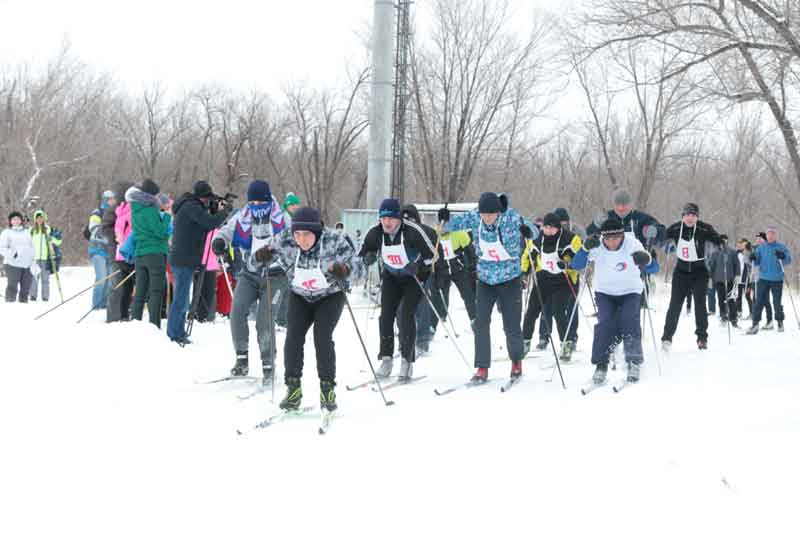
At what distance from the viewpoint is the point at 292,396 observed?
6.06 meters

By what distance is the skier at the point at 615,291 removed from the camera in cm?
765

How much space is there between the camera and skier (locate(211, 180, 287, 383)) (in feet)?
23.5

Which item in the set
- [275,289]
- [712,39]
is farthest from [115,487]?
[712,39]

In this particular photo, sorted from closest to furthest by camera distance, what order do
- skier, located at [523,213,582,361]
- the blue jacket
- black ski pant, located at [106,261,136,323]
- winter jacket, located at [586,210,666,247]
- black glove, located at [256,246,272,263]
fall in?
black glove, located at [256,246,272,263]
winter jacket, located at [586,210,666,247]
skier, located at [523,213,582,361]
black ski pant, located at [106,261,136,323]
the blue jacket

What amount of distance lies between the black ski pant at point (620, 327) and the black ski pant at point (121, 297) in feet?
20.6

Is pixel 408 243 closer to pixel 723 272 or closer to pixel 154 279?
pixel 154 279

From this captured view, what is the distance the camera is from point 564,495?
14.0 ft

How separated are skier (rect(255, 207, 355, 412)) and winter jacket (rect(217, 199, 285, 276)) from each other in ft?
3.63

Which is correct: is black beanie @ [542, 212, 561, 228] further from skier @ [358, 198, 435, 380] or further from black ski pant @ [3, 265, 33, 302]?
black ski pant @ [3, 265, 33, 302]

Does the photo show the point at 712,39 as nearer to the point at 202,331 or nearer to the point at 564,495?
the point at 202,331

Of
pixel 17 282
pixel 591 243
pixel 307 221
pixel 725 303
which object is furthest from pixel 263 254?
pixel 725 303

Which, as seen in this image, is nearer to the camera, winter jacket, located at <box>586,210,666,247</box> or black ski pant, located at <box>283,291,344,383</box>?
black ski pant, located at <box>283,291,344,383</box>

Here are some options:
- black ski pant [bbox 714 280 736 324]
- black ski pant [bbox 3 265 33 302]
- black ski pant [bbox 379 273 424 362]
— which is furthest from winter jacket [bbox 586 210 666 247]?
black ski pant [bbox 3 265 33 302]

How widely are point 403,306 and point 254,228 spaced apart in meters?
1.70
